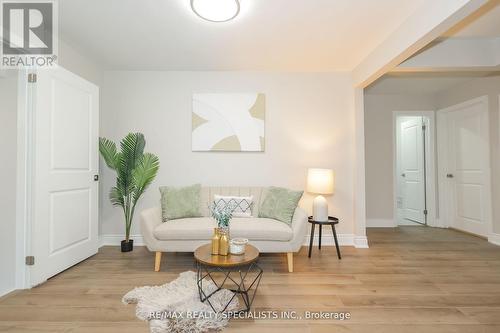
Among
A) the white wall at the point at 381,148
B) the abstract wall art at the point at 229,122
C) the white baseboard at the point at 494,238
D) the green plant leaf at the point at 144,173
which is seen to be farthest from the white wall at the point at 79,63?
the white baseboard at the point at 494,238

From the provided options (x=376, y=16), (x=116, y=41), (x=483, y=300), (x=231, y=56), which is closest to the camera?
(x=483, y=300)

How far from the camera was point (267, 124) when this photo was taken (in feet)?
11.1

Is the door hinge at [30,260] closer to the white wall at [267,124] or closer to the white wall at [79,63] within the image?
the white wall at [267,124]

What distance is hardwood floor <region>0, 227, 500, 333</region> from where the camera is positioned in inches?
63.6

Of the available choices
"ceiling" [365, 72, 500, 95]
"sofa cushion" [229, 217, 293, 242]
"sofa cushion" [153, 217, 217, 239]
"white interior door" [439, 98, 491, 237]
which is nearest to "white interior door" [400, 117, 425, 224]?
"white interior door" [439, 98, 491, 237]

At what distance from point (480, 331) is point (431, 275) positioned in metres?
0.87

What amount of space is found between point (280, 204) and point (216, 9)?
2038 mm

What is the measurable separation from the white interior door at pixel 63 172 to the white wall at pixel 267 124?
544mm

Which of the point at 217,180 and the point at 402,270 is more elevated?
the point at 217,180

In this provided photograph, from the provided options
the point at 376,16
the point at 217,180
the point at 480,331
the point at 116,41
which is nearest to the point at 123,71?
the point at 116,41

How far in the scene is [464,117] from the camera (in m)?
3.99

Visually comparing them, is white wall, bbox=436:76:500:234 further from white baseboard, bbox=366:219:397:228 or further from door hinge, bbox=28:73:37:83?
door hinge, bbox=28:73:37:83

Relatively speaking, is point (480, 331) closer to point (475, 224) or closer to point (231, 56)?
point (475, 224)

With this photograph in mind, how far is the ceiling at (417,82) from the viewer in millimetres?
3606
